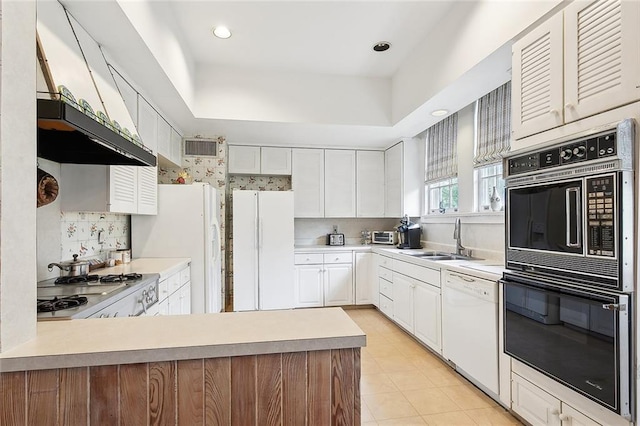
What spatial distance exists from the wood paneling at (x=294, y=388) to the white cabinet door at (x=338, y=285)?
3542 mm

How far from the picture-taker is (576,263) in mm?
1599

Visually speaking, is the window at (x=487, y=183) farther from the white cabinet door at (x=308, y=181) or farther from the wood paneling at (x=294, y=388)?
the wood paneling at (x=294, y=388)

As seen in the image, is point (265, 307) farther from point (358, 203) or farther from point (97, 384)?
point (97, 384)

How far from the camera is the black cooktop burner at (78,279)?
203 centimetres

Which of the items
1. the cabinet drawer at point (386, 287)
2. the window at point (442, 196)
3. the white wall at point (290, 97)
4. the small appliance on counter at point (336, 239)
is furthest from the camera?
the small appliance on counter at point (336, 239)

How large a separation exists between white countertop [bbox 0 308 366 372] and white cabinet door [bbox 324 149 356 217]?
380cm

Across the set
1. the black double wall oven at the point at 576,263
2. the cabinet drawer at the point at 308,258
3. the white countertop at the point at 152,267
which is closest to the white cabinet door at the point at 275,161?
the cabinet drawer at the point at 308,258

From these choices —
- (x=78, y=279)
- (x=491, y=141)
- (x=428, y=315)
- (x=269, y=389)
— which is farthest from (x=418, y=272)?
(x=78, y=279)

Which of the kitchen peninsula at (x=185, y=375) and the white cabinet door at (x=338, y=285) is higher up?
the kitchen peninsula at (x=185, y=375)

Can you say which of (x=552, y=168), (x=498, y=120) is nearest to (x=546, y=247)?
(x=552, y=168)

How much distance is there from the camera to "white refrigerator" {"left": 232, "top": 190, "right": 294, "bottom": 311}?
4.23 m

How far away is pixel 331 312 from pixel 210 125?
3.29 metres

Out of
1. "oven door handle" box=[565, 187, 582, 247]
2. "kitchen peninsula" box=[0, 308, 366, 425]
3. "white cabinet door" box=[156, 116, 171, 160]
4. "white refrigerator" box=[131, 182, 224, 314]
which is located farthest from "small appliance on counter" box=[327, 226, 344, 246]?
"kitchen peninsula" box=[0, 308, 366, 425]

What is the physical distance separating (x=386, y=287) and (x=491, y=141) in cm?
205
